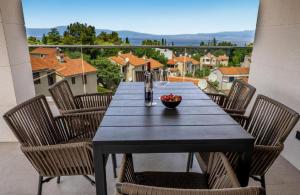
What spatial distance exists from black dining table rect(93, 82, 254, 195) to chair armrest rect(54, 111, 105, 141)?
1.21ft

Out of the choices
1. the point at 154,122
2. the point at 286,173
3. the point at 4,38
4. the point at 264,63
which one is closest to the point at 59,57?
the point at 4,38

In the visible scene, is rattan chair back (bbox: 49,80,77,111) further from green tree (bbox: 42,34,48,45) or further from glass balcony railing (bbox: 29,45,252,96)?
green tree (bbox: 42,34,48,45)

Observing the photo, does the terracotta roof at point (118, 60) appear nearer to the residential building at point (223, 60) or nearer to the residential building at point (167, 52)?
the residential building at point (167, 52)

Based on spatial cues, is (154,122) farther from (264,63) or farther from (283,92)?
(264,63)

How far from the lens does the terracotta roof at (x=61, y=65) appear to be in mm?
3473

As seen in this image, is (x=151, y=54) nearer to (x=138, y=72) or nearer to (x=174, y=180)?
(x=138, y=72)

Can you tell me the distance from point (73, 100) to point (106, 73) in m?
1.38

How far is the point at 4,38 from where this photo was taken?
2592 millimetres

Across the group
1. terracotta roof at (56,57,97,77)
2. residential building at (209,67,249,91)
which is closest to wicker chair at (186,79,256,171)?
residential building at (209,67,249,91)

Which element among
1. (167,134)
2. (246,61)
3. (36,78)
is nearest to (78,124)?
(167,134)

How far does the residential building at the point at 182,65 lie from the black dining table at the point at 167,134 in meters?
2.06

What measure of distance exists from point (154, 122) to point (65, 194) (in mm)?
1163

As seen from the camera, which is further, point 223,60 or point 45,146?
point 223,60

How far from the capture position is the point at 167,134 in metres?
1.33
